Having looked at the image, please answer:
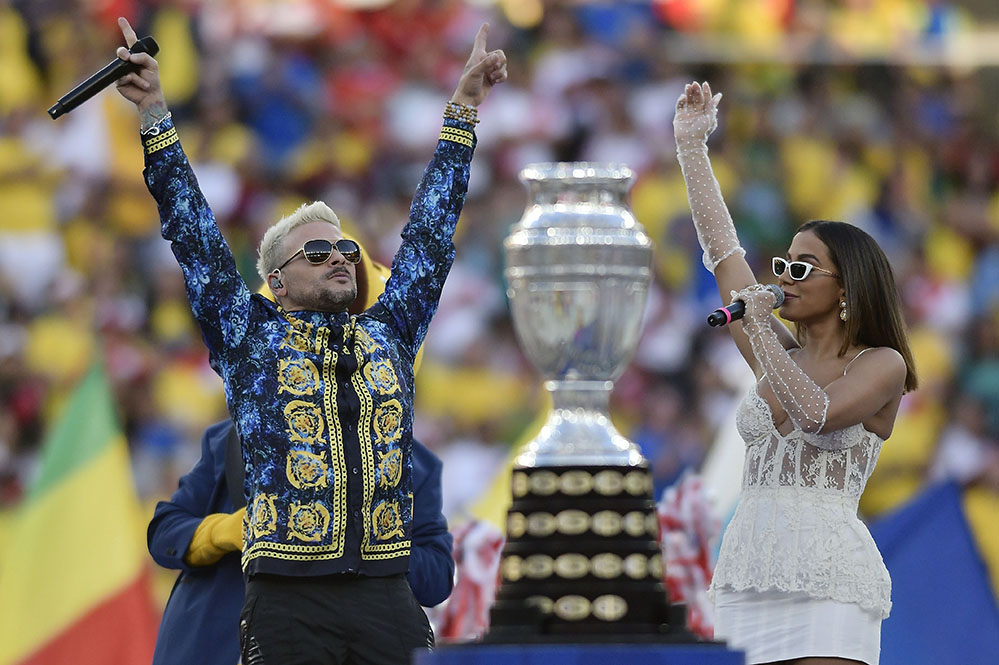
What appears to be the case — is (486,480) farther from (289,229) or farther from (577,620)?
(577,620)

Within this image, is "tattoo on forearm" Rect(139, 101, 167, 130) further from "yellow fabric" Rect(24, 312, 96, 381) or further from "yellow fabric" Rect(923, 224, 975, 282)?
"yellow fabric" Rect(923, 224, 975, 282)

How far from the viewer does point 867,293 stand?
3699 millimetres

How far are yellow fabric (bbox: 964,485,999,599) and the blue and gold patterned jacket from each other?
17.4 ft

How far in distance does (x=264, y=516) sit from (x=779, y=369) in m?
1.05

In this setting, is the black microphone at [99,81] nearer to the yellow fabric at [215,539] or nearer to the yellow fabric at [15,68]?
the yellow fabric at [215,539]

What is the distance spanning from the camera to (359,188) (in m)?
9.61

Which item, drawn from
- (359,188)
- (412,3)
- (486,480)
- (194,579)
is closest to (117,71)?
(194,579)

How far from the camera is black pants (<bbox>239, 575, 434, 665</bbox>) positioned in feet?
10.9

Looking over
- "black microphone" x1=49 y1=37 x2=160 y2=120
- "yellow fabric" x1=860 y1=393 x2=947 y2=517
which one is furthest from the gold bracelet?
"yellow fabric" x1=860 y1=393 x2=947 y2=517

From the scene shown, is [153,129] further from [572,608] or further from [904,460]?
[904,460]

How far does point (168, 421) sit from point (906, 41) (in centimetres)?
531

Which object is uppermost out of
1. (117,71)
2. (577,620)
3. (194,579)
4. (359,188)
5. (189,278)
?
(359,188)

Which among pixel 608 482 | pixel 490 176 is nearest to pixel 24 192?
pixel 490 176

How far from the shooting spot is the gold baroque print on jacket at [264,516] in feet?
10.9
